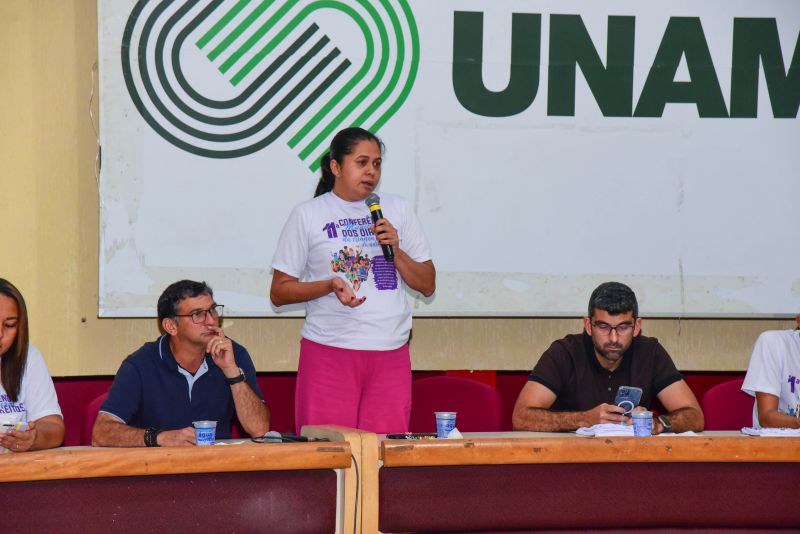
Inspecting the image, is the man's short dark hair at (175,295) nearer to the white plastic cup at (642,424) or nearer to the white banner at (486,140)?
the white banner at (486,140)

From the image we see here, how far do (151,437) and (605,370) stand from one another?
4.60 ft

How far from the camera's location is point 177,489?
2.00 m

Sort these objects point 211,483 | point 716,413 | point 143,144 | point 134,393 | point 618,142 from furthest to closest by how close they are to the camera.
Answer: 1. point 618,142
2. point 143,144
3. point 716,413
4. point 134,393
5. point 211,483

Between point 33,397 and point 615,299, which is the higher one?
point 615,299

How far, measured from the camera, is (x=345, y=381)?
10.9 ft

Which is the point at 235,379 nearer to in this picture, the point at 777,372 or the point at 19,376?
the point at 19,376

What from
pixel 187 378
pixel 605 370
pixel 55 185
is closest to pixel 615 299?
pixel 605 370

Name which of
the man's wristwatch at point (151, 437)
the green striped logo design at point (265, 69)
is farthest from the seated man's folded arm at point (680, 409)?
the green striped logo design at point (265, 69)

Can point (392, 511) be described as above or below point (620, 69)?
below

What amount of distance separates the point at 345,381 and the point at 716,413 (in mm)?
1276

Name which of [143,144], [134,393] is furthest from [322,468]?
[143,144]

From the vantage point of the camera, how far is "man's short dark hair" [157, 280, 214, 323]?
309cm

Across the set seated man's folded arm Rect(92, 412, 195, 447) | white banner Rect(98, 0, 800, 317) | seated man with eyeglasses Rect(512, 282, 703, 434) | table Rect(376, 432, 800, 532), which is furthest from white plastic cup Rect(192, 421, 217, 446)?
white banner Rect(98, 0, 800, 317)

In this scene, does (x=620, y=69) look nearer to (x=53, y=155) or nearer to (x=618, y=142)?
(x=618, y=142)
